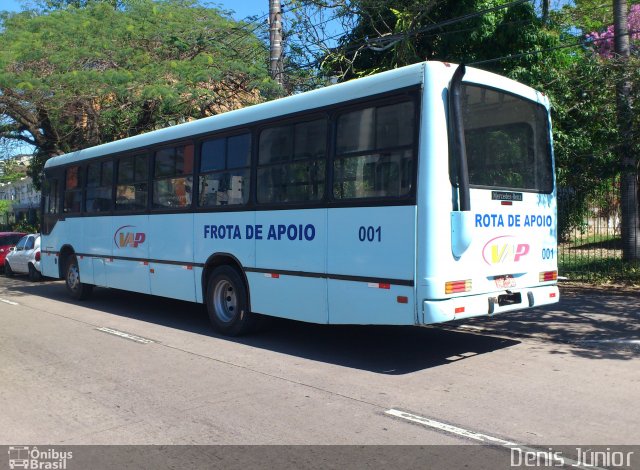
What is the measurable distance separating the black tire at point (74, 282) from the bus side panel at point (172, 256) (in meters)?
3.44

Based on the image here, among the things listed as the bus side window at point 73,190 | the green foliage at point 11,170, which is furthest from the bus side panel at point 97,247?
the green foliage at point 11,170

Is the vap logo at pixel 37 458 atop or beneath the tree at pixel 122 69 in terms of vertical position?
beneath

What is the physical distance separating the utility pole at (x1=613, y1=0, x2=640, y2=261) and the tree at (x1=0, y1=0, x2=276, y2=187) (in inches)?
317

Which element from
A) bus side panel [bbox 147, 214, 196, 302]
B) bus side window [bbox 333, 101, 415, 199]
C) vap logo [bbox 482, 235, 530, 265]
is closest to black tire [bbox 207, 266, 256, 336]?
bus side panel [bbox 147, 214, 196, 302]

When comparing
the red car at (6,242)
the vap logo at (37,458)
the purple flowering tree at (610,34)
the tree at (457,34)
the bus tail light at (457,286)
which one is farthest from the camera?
the red car at (6,242)

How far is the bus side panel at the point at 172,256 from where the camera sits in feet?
32.8

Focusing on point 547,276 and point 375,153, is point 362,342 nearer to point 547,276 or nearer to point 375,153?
point 547,276

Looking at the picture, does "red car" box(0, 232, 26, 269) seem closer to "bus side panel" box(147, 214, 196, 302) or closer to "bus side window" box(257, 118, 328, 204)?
"bus side panel" box(147, 214, 196, 302)

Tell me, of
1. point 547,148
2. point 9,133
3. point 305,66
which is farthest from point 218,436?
point 9,133

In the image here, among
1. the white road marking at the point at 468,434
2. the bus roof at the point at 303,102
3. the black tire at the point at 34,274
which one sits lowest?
the white road marking at the point at 468,434

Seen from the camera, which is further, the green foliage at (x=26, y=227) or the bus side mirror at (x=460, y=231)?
the green foliage at (x=26, y=227)

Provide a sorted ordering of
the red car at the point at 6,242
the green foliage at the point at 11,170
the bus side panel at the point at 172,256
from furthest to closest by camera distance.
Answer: the green foliage at the point at 11,170 < the red car at the point at 6,242 < the bus side panel at the point at 172,256

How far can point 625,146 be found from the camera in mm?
13250

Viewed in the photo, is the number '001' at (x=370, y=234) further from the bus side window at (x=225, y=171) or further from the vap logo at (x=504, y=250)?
the bus side window at (x=225, y=171)
